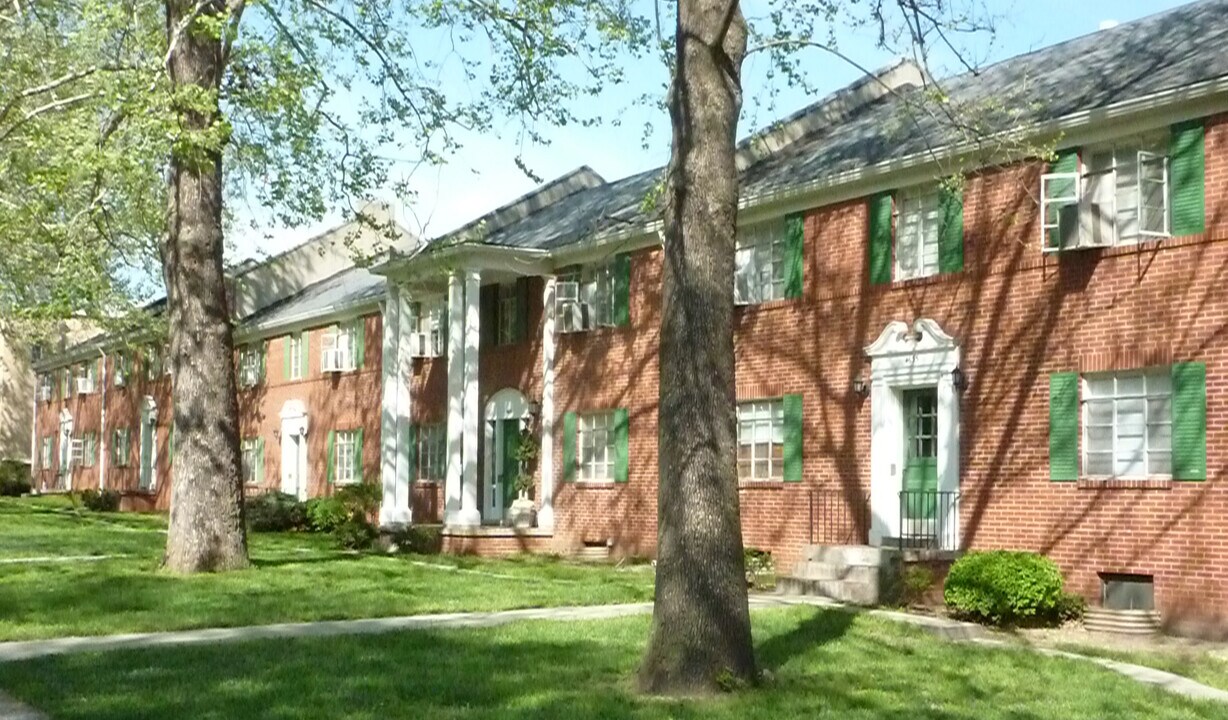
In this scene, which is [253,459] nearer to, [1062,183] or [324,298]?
[324,298]

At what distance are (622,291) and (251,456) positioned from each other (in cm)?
1693

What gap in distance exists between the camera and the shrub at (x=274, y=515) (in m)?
30.5

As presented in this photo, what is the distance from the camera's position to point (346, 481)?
106 feet

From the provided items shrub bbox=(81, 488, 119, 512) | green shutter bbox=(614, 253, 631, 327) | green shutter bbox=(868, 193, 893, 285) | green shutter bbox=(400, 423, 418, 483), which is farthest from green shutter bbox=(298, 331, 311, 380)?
green shutter bbox=(868, 193, 893, 285)

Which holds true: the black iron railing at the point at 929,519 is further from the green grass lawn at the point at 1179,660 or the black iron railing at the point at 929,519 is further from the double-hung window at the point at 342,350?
Result: the double-hung window at the point at 342,350

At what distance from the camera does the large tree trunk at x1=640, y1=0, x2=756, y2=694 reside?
9594 mm

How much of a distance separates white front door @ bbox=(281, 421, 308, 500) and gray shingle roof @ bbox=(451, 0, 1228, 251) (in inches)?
446

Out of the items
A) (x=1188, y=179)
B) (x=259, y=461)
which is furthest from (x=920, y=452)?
(x=259, y=461)

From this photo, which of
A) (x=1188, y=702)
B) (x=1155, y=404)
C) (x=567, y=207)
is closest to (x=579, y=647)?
(x=1188, y=702)

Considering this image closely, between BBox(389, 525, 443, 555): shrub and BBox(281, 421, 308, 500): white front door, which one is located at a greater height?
BBox(281, 421, 308, 500): white front door

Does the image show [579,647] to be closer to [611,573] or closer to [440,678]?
[440,678]

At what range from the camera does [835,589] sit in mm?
16984

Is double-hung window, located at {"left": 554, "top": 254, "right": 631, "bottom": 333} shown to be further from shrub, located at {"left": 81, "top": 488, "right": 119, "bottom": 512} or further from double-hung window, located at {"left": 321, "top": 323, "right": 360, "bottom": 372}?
shrub, located at {"left": 81, "top": 488, "right": 119, "bottom": 512}

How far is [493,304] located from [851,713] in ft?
59.7
